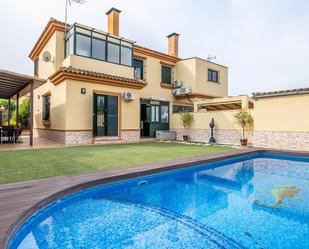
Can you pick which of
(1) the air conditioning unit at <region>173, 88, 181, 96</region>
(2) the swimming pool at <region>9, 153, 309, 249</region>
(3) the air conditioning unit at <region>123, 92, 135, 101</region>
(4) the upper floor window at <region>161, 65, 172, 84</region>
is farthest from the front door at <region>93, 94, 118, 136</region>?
(2) the swimming pool at <region>9, 153, 309, 249</region>

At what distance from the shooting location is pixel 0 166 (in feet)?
19.9

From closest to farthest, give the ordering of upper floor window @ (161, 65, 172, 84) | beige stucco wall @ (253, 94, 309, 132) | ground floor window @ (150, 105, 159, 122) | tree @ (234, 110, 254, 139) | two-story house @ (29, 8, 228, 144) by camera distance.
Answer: beige stucco wall @ (253, 94, 309, 132)
two-story house @ (29, 8, 228, 144)
tree @ (234, 110, 254, 139)
ground floor window @ (150, 105, 159, 122)
upper floor window @ (161, 65, 172, 84)

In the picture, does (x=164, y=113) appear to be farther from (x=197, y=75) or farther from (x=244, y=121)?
(x=244, y=121)

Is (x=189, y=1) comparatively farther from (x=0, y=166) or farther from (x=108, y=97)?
(x=0, y=166)

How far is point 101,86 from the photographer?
13.3 metres

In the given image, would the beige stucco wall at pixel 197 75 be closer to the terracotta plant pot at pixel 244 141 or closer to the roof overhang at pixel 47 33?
the terracotta plant pot at pixel 244 141

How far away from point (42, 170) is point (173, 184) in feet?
12.0

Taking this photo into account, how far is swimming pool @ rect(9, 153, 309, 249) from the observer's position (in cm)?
308

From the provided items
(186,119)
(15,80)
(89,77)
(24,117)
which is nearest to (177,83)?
(186,119)

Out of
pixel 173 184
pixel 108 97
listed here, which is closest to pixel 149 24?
pixel 108 97

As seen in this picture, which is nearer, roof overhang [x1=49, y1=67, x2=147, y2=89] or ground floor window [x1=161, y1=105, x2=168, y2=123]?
roof overhang [x1=49, y1=67, x2=147, y2=89]

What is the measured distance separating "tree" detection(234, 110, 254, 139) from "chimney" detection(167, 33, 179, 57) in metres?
10.1

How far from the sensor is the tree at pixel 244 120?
13000 mm

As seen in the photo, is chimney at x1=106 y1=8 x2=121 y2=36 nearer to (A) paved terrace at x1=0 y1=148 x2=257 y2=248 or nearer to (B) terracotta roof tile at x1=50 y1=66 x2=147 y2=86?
(B) terracotta roof tile at x1=50 y1=66 x2=147 y2=86
